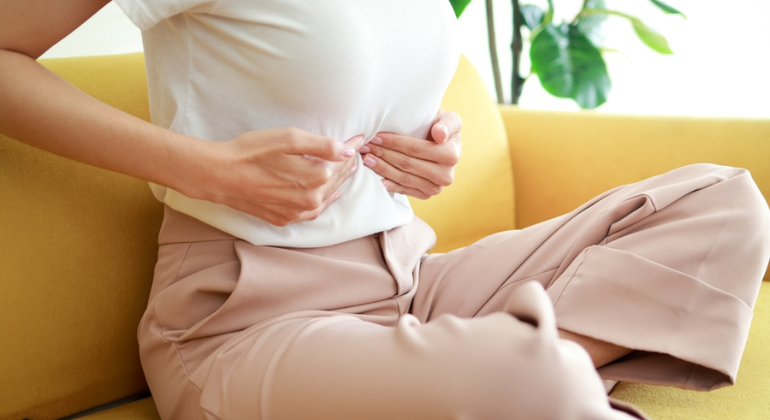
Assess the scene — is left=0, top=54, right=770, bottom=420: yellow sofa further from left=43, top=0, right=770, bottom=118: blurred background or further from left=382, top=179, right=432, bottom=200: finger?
left=43, top=0, right=770, bottom=118: blurred background

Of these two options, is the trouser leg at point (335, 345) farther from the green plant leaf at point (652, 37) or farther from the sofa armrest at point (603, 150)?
the green plant leaf at point (652, 37)

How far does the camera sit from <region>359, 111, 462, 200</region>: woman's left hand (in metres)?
0.73

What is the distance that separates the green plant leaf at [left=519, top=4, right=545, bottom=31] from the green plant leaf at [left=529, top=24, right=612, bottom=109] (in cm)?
15

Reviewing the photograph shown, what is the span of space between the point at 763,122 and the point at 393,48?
34.1 inches

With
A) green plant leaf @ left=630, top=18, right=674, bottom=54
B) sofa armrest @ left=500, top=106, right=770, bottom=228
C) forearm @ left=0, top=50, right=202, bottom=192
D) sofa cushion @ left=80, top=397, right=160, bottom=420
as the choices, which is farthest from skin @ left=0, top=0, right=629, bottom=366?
green plant leaf @ left=630, top=18, right=674, bottom=54

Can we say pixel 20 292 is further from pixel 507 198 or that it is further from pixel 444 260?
pixel 507 198

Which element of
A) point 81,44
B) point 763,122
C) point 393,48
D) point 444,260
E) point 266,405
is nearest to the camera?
point 266,405

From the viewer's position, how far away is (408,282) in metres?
0.72

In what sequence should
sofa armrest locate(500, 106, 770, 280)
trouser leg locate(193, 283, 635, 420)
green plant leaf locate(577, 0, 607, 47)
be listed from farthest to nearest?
green plant leaf locate(577, 0, 607, 47) → sofa armrest locate(500, 106, 770, 280) → trouser leg locate(193, 283, 635, 420)

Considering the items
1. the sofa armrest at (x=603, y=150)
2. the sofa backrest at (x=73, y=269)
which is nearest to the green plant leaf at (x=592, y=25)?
the sofa armrest at (x=603, y=150)

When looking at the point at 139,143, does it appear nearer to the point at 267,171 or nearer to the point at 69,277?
the point at 267,171

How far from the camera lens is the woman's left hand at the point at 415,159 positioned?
28.6 inches

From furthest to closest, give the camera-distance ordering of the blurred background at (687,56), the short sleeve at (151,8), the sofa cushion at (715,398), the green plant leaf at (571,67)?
1. the blurred background at (687,56)
2. the green plant leaf at (571,67)
3. the sofa cushion at (715,398)
4. the short sleeve at (151,8)

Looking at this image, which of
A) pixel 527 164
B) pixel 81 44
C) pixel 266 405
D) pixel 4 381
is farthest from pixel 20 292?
pixel 527 164
